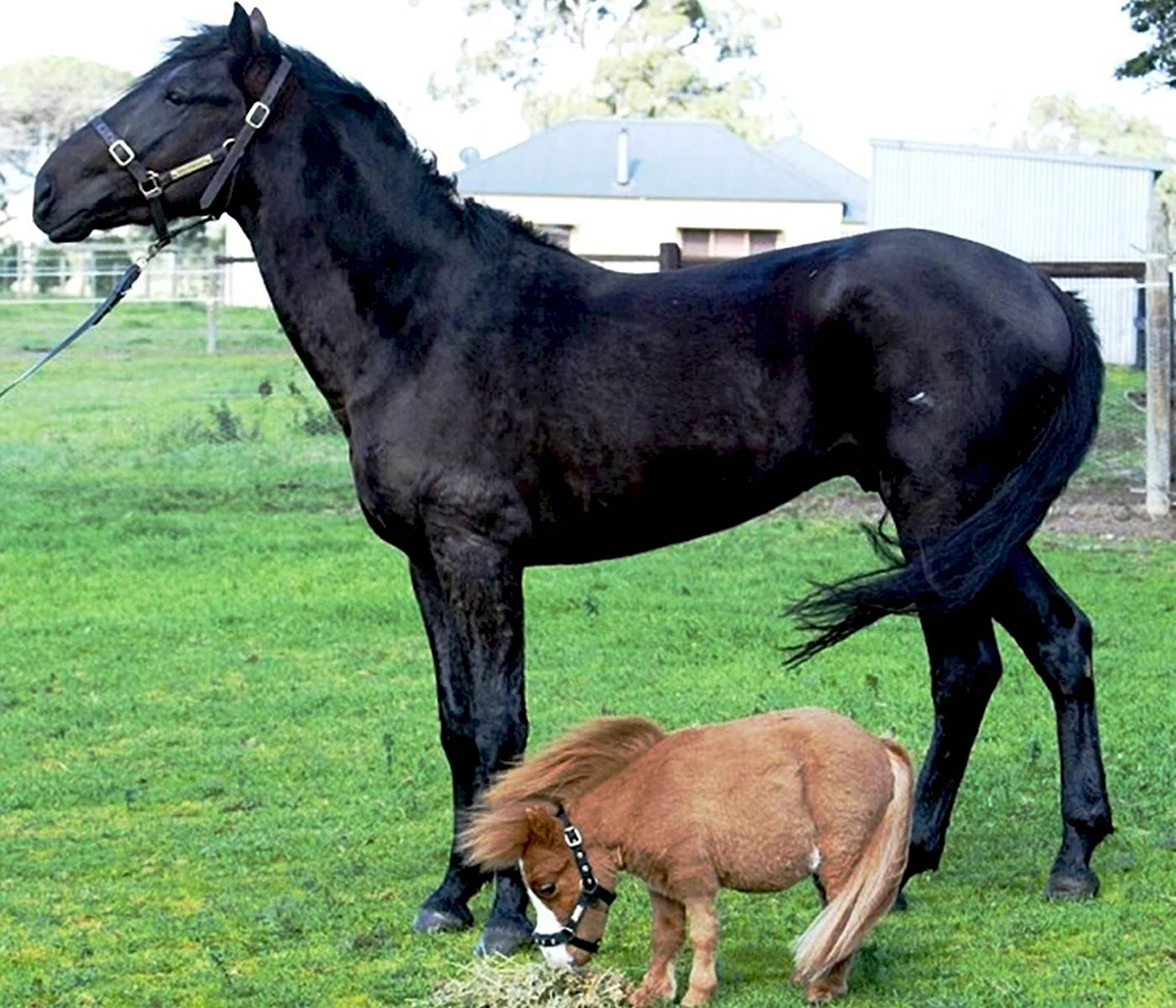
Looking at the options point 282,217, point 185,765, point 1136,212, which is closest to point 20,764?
point 185,765

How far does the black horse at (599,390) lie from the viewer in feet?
17.3

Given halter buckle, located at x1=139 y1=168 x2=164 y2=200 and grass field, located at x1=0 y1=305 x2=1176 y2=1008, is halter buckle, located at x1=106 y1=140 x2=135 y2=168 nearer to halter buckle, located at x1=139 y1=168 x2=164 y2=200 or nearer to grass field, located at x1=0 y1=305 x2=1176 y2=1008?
halter buckle, located at x1=139 y1=168 x2=164 y2=200

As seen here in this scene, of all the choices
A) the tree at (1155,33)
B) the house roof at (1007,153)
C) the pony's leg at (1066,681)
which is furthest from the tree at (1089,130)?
the pony's leg at (1066,681)

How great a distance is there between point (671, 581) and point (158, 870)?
5984 millimetres

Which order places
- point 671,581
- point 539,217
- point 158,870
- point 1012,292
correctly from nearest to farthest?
point 1012,292
point 158,870
point 671,581
point 539,217

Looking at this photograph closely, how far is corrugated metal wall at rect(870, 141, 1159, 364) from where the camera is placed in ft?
123

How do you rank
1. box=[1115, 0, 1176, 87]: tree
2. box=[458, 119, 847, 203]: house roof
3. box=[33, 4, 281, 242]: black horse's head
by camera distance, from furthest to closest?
1. box=[458, 119, 847, 203]: house roof
2. box=[1115, 0, 1176, 87]: tree
3. box=[33, 4, 281, 242]: black horse's head

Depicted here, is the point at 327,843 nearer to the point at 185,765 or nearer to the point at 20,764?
the point at 185,765

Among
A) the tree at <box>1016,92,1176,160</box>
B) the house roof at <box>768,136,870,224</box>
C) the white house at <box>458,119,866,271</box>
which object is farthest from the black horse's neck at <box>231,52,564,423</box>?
the tree at <box>1016,92,1176,160</box>

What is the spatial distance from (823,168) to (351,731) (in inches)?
2064

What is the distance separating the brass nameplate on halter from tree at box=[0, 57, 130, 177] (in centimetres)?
5953

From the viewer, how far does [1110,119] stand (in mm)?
87500

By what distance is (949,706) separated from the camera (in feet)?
17.9

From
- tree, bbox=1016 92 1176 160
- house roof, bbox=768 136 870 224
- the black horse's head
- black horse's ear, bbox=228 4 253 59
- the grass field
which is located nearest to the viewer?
the grass field
